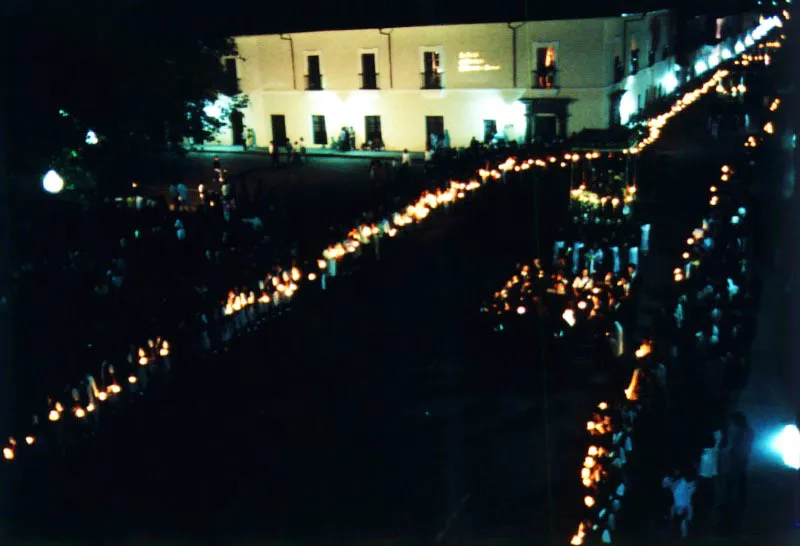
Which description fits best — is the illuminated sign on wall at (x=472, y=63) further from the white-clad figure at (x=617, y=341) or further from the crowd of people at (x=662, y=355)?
the white-clad figure at (x=617, y=341)

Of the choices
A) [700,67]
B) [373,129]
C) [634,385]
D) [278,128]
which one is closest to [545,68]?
[373,129]

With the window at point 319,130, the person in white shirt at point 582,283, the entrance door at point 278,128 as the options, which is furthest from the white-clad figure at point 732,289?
the entrance door at point 278,128

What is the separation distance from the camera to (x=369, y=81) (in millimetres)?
31734

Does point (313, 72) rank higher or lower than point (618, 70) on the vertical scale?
higher

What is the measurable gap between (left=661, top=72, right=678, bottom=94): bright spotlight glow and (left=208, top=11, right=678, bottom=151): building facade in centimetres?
21

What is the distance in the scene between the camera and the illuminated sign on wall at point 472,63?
2931 cm

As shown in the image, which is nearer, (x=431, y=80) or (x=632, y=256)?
(x=632, y=256)

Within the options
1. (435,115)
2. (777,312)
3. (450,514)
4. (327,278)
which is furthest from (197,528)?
(435,115)

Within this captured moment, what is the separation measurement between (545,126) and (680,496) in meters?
23.1

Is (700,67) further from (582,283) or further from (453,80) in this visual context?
(582,283)

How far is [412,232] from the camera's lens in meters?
17.3

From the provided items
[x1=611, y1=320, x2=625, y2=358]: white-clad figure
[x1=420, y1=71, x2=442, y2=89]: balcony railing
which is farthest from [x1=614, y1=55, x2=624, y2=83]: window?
[x1=611, y1=320, x2=625, y2=358]: white-clad figure

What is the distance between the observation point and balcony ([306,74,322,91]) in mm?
32750

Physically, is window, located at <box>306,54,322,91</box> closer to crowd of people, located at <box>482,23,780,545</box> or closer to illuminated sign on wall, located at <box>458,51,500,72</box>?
illuminated sign on wall, located at <box>458,51,500,72</box>
